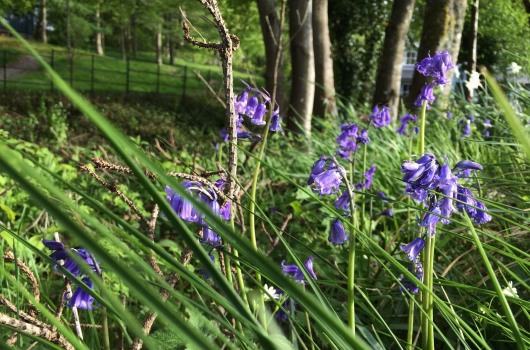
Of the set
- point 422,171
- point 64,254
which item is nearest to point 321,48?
point 422,171

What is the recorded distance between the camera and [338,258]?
9.23 feet

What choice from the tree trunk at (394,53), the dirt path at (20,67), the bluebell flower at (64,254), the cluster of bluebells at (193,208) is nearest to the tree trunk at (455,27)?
the tree trunk at (394,53)

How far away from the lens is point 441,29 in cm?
752

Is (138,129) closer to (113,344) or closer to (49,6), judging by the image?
(113,344)

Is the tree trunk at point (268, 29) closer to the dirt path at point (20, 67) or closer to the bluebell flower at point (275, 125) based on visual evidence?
the bluebell flower at point (275, 125)

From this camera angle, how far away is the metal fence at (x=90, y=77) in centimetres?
1905

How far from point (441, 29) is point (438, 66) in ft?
20.4

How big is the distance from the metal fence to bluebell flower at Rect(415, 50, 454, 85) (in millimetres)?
17049

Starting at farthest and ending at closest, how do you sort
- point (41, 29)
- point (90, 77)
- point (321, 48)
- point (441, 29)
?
point (41, 29) < point (90, 77) < point (321, 48) < point (441, 29)

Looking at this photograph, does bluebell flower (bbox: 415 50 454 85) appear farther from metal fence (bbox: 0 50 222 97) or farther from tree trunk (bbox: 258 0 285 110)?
metal fence (bbox: 0 50 222 97)

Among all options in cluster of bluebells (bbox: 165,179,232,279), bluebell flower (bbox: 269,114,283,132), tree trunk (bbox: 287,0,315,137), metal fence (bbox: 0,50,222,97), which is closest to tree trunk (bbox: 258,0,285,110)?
tree trunk (bbox: 287,0,315,137)

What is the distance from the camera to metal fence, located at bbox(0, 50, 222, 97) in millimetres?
19047

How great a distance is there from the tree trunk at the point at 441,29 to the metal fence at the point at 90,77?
11787 mm

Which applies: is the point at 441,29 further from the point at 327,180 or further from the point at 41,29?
the point at 41,29
